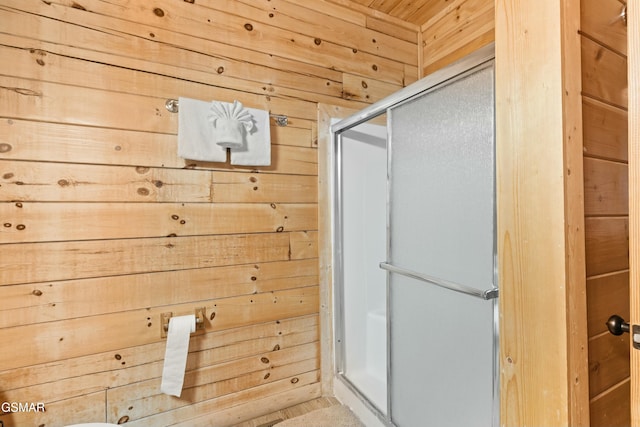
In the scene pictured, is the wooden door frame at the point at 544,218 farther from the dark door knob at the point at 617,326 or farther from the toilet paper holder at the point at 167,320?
the toilet paper holder at the point at 167,320

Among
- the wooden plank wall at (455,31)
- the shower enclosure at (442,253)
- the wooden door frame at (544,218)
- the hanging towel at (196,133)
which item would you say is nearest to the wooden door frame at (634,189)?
the wooden door frame at (544,218)

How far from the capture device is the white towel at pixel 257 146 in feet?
5.34

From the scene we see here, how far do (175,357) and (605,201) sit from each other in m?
1.75

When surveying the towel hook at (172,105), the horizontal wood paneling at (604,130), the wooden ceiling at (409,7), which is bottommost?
the horizontal wood paneling at (604,130)

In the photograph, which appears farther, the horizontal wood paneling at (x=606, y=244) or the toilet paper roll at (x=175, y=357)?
the toilet paper roll at (x=175, y=357)

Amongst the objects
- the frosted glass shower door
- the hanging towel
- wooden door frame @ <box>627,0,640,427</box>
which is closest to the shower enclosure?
the frosted glass shower door

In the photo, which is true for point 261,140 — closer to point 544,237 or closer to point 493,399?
point 544,237

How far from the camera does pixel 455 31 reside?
203 centimetres

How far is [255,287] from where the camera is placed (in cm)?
170

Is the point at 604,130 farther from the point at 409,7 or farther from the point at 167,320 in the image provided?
the point at 167,320

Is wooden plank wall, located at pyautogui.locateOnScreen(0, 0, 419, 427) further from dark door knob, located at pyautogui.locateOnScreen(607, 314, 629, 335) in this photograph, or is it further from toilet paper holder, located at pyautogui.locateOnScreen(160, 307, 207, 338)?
dark door knob, located at pyautogui.locateOnScreen(607, 314, 629, 335)

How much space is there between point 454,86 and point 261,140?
992 millimetres

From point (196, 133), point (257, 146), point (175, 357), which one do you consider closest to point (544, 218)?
point (257, 146)

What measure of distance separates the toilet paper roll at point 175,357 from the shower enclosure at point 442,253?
3.10 feet
